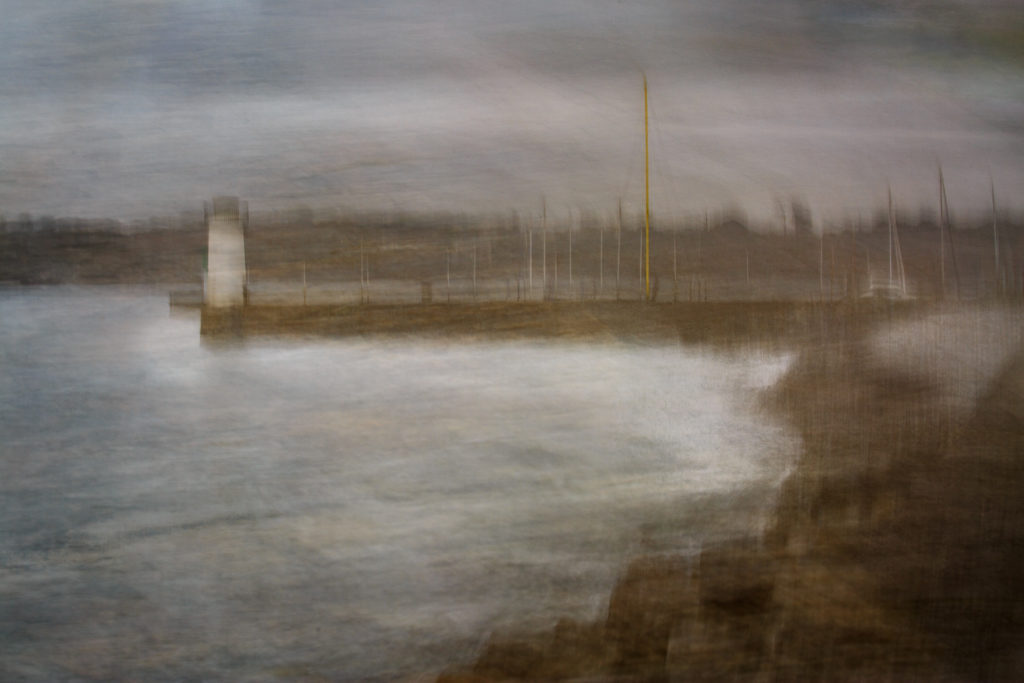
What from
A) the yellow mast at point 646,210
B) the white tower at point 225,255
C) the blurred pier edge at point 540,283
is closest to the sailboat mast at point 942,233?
the blurred pier edge at point 540,283

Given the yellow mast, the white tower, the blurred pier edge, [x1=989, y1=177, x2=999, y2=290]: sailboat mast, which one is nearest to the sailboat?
the blurred pier edge

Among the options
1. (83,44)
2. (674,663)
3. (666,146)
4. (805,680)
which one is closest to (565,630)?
(674,663)

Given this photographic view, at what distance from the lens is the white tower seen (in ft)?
4.12

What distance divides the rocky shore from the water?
8cm

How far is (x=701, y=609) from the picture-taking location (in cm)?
132

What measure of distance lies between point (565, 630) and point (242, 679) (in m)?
0.52

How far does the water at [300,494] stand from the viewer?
122 cm

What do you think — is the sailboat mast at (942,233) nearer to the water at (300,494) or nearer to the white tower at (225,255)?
the water at (300,494)

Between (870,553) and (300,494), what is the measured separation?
0.98m

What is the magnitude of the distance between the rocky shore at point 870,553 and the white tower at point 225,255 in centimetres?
74

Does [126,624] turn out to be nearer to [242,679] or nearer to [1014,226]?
[242,679]

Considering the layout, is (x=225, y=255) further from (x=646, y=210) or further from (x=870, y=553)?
(x=870, y=553)

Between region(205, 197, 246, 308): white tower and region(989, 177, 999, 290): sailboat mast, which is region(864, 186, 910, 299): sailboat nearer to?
region(989, 177, 999, 290): sailboat mast

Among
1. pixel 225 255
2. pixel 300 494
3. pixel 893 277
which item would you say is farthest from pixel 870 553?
pixel 225 255
